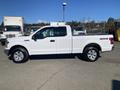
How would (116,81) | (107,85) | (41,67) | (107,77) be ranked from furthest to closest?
(41,67) < (107,77) < (116,81) < (107,85)

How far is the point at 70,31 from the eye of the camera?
12.6 m

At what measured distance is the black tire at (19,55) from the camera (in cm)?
1240

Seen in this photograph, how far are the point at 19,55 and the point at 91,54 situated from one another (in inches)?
150

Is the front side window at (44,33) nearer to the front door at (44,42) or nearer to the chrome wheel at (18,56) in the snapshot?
the front door at (44,42)

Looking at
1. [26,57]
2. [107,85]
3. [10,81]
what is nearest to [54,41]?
[26,57]

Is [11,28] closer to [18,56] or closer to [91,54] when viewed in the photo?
[18,56]

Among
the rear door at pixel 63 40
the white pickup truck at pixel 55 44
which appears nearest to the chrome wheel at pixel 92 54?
the white pickup truck at pixel 55 44

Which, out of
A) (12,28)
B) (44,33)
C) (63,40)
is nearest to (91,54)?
(63,40)

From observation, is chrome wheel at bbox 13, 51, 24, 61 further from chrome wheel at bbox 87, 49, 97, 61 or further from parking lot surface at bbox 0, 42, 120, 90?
chrome wheel at bbox 87, 49, 97, 61

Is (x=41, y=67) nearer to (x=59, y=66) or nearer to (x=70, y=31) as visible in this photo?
(x=59, y=66)

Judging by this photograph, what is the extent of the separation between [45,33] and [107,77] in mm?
4878

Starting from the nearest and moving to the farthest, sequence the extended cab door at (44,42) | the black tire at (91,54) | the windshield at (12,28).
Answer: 1. the extended cab door at (44,42)
2. the black tire at (91,54)
3. the windshield at (12,28)

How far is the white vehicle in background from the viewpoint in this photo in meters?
23.7

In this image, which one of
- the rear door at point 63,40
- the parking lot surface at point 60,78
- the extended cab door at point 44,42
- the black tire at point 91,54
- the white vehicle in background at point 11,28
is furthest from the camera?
the white vehicle in background at point 11,28
